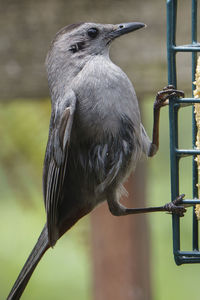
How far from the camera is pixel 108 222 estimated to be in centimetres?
457

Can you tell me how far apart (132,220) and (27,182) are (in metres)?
0.78

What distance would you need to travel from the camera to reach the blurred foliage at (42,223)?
479 cm

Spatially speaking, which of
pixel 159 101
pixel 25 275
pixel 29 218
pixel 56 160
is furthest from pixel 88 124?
pixel 29 218

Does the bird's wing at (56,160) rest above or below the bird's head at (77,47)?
below

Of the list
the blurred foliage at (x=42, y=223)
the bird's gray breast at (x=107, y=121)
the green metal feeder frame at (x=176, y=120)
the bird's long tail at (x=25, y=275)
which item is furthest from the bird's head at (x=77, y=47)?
the bird's long tail at (x=25, y=275)

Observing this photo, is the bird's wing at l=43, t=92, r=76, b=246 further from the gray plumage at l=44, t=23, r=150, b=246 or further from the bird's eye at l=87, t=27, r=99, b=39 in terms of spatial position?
the bird's eye at l=87, t=27, r=99, b=39

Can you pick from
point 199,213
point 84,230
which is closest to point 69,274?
point 84,230

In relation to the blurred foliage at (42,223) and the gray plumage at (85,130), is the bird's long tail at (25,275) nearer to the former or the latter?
the gray plumage at (85,130)

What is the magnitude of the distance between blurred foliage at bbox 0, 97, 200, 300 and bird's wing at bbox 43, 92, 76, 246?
0.48 meters

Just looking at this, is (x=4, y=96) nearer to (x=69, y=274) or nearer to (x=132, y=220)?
(x=132, y=220)

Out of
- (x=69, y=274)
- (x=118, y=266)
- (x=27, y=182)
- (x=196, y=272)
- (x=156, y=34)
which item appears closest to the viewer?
(x=156, y=34)

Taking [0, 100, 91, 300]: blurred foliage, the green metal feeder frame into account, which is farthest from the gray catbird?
[0, 100, 91, 300]: blurred foliage

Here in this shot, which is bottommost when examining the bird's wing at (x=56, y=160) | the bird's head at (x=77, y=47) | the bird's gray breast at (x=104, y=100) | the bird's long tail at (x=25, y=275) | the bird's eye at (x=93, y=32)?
the bird's long tail at (x=25, y=275)

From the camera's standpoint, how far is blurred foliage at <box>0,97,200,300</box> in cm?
479
